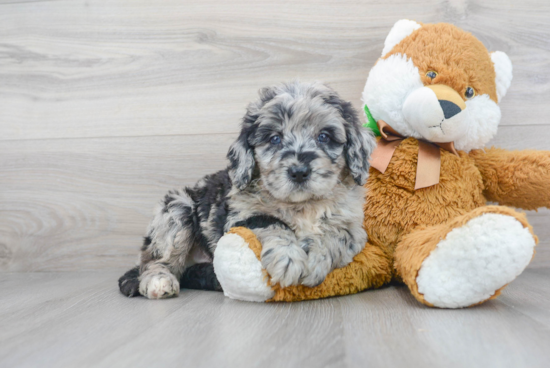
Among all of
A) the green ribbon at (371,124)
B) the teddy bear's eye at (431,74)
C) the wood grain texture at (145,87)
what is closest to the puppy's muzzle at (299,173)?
the green ribbon at (371,124)

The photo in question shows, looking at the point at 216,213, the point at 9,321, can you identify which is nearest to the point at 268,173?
the point at 216,213

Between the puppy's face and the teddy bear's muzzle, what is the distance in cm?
19

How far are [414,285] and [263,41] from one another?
1.45 metres

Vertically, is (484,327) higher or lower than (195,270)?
higher

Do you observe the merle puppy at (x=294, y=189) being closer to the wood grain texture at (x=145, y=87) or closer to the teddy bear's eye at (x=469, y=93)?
the teddy bear's eye at (x=469, y=93)

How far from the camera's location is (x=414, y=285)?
4.72ft

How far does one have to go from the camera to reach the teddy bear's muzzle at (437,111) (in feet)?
5.36

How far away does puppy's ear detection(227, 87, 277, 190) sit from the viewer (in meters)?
1.66

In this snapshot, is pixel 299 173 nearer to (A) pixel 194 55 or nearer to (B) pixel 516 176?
(B) pixel 516 176

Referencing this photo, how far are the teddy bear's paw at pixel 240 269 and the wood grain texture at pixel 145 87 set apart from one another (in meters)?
0.89

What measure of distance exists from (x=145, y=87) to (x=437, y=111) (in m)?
1.49

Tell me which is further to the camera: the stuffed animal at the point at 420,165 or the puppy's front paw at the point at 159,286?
the puppy's front paw at the point at 159,286

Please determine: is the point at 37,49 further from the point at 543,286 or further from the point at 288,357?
the point at 543,286

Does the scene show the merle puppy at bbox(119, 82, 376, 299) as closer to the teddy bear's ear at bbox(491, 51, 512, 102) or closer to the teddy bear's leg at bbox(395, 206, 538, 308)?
the teddy bear's leg at bbox(395, 206, 538, 308)
